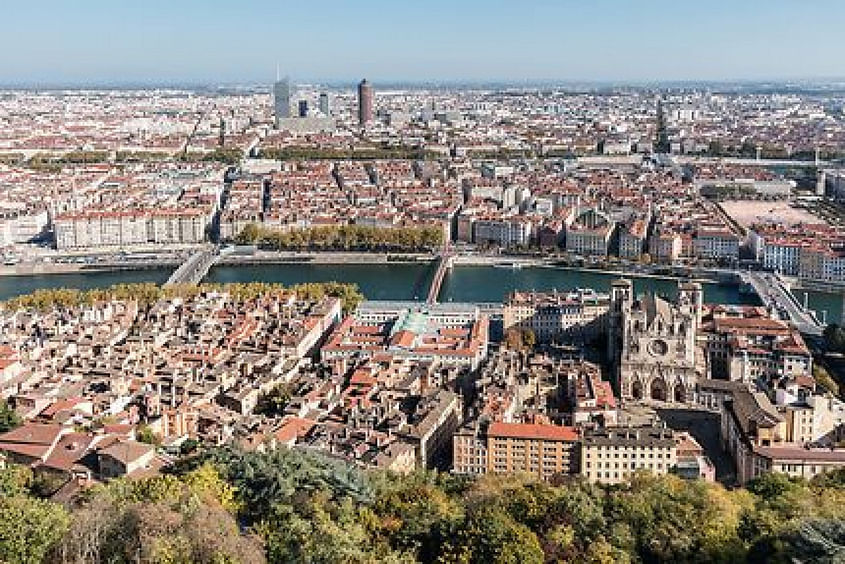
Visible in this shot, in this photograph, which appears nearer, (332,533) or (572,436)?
(332,533)

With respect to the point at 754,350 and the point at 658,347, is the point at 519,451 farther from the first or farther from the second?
the point at 754,350

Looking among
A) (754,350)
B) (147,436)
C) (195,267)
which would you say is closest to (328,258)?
(195,267)

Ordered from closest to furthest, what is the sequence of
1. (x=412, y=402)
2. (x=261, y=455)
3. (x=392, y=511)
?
(x=392, y=511), (x=261, y=455), (x=412, y=402)

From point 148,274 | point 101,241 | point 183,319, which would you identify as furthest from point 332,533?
point 101,241

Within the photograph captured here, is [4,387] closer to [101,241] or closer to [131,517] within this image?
[131,517]

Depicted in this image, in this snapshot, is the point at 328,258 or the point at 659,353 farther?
the point at 328,258
